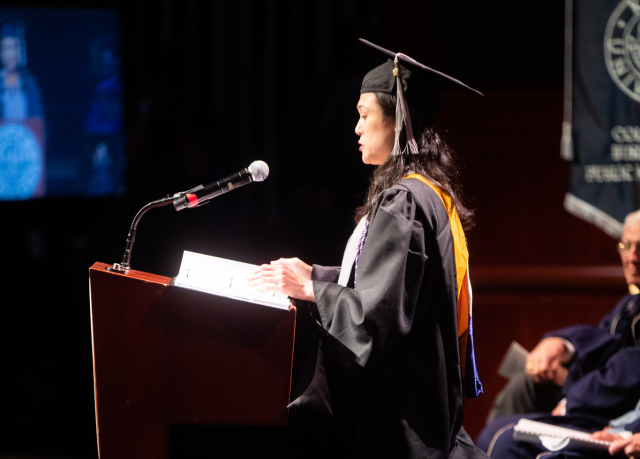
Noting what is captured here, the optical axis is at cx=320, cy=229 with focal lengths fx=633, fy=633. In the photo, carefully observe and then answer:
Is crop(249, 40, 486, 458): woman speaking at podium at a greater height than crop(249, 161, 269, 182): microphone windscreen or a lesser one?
lesser

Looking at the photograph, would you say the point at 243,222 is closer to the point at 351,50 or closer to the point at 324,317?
the point at 351,50

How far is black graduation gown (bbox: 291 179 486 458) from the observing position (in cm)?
156

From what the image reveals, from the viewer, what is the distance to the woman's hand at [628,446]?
231cm

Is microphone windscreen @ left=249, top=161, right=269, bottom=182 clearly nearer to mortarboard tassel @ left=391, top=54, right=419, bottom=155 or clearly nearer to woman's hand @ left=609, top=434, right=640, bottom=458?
mortarboard tassel @ left=391, top=54, right=419, bottom=155

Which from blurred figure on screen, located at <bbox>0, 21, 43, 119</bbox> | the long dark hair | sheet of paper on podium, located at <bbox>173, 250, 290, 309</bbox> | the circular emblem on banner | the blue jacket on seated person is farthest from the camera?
blurred figure on screen, located at <bbox>0, 21, 43, 119</bbox>

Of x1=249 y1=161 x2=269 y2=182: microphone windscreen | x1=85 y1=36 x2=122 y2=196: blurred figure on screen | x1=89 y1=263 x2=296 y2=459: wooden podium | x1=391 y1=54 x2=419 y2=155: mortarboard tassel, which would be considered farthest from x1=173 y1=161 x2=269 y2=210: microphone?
x1=85 y1=36 x2=122 y2=196: blurred figure on screen

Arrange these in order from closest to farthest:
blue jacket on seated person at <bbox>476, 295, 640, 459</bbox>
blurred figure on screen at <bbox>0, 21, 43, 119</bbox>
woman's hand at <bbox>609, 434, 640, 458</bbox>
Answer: woman's hand at <bbox>609, 434, 640, 458</bbox>
blue jacket on seated person at <bbox>476, 295, 640, 459</bbox>
blurred figure on screen at <bbox>0, 21, 43, 119</bbox>

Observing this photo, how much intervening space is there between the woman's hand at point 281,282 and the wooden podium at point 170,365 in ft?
0.35

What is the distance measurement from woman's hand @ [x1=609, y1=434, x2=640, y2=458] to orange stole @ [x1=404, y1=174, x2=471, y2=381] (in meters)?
0.97

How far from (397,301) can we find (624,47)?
112 inches

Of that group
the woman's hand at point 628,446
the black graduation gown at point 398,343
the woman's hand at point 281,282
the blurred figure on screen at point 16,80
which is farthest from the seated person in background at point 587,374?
the blurred figure on screen at point 16,80

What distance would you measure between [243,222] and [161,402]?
2.01 m

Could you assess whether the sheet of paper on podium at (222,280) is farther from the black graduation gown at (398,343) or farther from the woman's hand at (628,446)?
the woman's hand at (628,446)

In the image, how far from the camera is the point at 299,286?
1.61 meters
